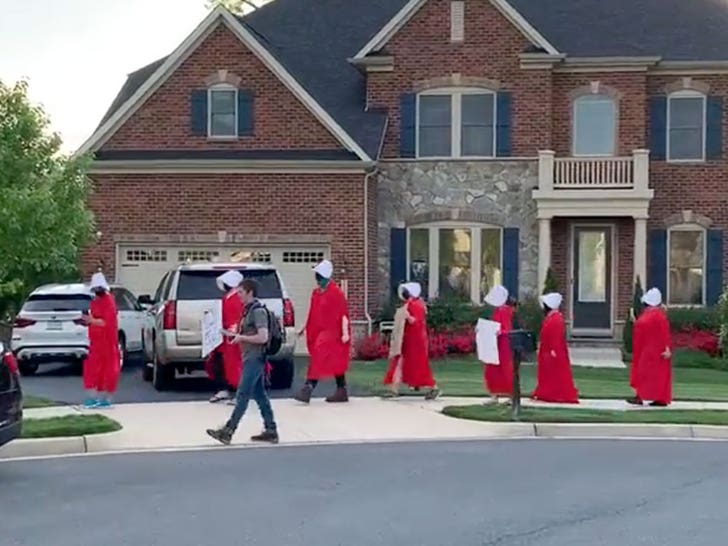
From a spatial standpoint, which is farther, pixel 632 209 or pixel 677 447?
pixel 632 209

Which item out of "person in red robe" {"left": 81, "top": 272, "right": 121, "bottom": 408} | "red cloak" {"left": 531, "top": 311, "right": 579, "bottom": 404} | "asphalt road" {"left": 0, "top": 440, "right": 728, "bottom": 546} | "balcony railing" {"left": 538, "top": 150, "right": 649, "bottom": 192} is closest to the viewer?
"asphalt road" {"left": 0, "top": 440, "right": 728, "bottom": 546}

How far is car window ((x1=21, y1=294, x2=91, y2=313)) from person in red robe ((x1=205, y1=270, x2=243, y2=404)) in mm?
5252

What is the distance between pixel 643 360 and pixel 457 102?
1260cm

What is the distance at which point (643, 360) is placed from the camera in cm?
1839

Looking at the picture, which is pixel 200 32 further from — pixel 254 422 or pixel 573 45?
pixel 254 422

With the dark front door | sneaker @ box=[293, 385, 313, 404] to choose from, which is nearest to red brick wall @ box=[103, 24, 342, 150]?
the dark front door

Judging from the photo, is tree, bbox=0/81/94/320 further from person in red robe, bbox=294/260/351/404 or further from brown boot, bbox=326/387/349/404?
brown boot, bbox=326/387/349/404

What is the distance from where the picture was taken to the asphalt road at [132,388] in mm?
19375

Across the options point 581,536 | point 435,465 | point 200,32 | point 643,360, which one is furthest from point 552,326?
point 200,32

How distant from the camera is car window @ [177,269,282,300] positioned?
1941cm

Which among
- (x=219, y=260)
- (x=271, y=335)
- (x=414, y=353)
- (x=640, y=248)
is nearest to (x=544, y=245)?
(x=640, y=248)

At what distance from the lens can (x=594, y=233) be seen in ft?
101

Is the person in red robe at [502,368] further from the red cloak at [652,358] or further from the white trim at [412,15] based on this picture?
the white trim at [412,15]

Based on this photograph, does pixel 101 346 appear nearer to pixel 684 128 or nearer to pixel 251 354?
pixel 251 354
